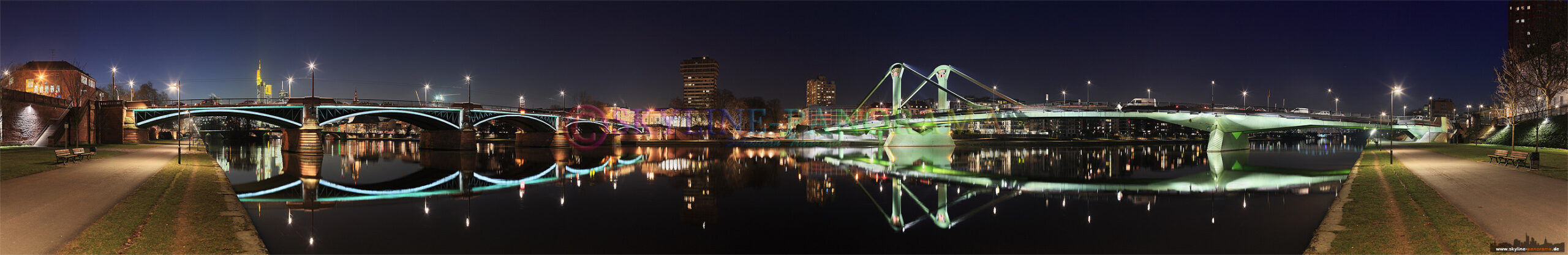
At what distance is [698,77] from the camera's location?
586ft

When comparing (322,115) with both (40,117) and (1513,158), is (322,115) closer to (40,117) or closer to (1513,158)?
(40,117)

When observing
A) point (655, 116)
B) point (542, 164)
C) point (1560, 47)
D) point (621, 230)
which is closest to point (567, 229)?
point (621, 230)

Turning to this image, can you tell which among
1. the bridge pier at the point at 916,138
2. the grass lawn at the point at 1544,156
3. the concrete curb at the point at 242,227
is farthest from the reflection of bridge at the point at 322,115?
the grass lawn at the point at 1544,156

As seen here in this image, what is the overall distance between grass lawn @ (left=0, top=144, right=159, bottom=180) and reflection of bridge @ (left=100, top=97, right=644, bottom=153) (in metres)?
7.55

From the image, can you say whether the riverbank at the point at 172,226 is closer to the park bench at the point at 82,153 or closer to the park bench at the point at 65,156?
the park bench at the point at 65,156

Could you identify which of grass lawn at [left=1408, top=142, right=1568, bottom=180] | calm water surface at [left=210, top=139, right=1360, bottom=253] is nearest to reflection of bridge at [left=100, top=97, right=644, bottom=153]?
calm water surface at [left=210, top=139, right=1360, bottom=253]

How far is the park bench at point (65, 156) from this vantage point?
64.9ft

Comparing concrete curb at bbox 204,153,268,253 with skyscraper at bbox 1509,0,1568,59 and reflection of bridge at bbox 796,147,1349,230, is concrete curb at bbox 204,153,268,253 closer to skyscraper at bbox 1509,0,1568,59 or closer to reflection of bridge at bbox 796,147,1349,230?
reflection of bridge at bbox 796,147,1349,230

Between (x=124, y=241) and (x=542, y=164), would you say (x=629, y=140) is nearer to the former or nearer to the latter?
(x=542, y=164)

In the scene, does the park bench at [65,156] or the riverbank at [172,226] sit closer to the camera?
the riverbank at [172,226]

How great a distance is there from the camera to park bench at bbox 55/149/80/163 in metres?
19.8

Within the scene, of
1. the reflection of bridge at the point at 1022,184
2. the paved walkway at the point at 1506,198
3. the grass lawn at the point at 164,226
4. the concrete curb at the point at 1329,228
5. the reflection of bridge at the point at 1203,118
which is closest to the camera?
the grass lawn at the point at 164,226

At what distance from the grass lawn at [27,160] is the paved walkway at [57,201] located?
1.45 feet

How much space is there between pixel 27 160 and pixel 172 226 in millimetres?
Result: 20718
